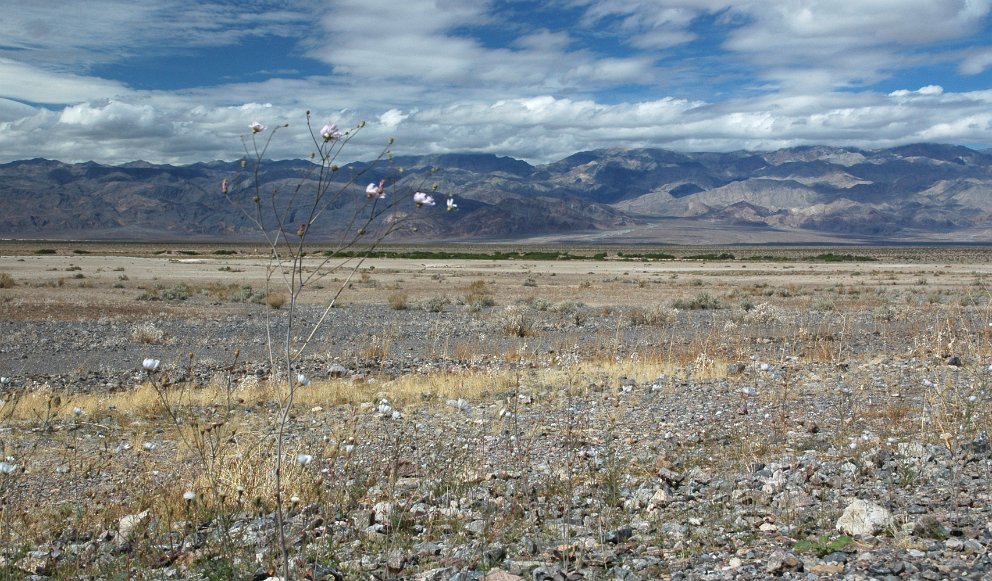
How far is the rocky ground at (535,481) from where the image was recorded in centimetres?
479

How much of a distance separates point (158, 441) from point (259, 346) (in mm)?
11614

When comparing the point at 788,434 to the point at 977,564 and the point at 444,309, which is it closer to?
the point at 977,564

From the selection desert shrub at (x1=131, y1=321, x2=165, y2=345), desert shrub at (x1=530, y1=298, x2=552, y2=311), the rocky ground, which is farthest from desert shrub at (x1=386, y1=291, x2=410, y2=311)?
the rocky ground

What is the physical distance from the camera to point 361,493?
614 centimetres

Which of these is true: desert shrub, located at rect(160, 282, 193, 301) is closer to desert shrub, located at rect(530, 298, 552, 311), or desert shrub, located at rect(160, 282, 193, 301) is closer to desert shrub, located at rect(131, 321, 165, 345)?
desert shrub, located at rect(131, 321, 165, 345)

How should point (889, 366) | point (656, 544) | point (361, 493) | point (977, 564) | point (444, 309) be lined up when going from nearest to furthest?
point (977, 564) < point (656, 544) < point (361, 493) < point (889, 366) < point (444, 309)

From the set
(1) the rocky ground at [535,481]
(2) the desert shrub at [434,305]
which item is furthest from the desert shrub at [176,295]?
(1) the rocky ground at [535,481]

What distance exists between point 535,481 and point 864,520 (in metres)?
2.48

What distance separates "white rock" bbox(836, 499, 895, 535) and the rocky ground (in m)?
0.01

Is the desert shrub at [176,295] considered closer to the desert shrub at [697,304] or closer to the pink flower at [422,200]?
the desert shrub at [697,304]

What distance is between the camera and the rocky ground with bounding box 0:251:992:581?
4.79 metres

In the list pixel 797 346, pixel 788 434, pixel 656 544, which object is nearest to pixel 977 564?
pixel 656 544

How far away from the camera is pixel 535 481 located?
6516 mm

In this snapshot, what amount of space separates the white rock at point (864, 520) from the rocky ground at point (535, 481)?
0.01 metres
